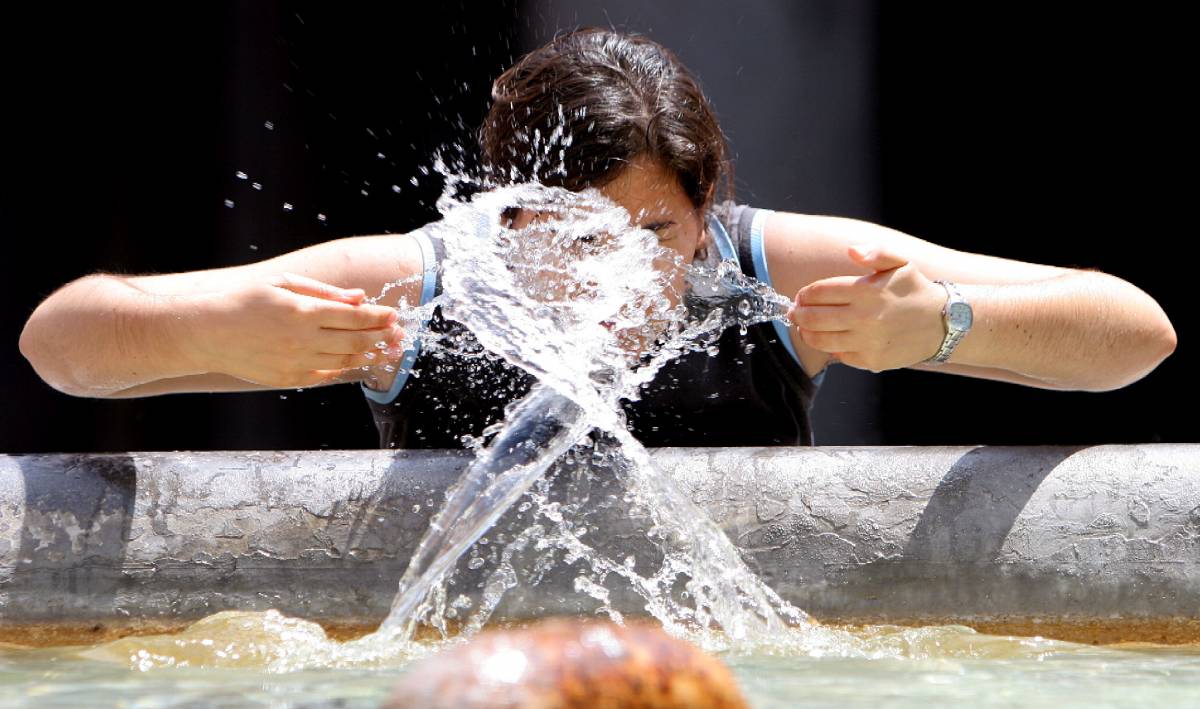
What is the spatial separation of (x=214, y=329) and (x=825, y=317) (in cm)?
89

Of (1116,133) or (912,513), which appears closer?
(912,513)

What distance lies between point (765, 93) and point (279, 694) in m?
3.04

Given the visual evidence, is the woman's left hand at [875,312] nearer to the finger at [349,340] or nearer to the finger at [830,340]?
the finger at [830,340]

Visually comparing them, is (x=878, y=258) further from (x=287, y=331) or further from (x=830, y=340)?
(x=287, y=331)

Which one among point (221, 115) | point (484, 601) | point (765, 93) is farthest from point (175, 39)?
point (484, 601)

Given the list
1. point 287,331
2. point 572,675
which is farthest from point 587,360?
point 572,675

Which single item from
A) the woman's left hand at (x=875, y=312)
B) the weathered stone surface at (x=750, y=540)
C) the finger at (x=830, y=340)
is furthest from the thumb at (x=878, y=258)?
the weathered stone surface at (x=750, y=540)

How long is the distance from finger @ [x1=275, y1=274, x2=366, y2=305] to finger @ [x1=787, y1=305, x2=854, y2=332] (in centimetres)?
63

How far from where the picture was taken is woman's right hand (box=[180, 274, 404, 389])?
1.72m

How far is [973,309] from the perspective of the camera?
187 cm

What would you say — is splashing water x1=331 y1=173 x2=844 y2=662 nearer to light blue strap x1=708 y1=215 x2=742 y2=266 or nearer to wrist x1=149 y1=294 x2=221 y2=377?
light blue strap x1=708 y1=215 x2=742 y2=266

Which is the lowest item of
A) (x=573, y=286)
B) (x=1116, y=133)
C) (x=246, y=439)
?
(x=246, y=439)

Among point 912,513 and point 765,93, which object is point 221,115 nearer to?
point 765,93

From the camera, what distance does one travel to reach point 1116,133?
3.87m
